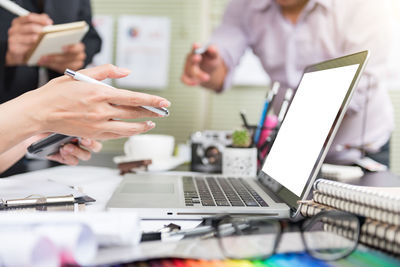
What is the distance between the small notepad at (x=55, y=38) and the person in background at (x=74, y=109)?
2.31 ft

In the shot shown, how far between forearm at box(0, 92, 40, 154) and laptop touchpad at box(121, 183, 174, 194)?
25cm

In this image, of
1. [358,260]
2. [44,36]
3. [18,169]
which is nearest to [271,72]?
[44,36]

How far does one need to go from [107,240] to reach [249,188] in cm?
46

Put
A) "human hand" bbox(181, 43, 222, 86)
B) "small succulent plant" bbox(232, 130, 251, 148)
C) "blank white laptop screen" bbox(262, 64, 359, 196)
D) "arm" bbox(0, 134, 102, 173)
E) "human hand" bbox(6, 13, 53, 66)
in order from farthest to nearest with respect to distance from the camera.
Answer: "human hand" bbox(181, 43, 222, 86)
"human hand" bbox(6, 13, 53, 66)
"small succulent plant" bbox(232, 130, 251, 148)
"arm" bbox(0, 134, 102, 173)
"blank white laptop screen" bbox(262, 64, 359, 196)

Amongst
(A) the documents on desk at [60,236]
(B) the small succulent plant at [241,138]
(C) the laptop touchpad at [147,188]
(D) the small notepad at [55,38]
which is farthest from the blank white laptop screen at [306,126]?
(D) the small notepad at [55,38]

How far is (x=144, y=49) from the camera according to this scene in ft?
8.73

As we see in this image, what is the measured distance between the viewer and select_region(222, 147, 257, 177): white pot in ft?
3.48

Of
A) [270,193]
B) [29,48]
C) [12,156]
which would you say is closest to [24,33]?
[29,48]

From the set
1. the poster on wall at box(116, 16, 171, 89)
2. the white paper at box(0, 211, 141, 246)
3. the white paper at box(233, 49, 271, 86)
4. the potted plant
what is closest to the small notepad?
the potted plant

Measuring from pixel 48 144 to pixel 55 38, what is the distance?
588 millimetres

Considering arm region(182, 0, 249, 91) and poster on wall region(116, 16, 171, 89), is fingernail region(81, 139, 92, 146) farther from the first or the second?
poster on wall region(116, 16, 171, 89)

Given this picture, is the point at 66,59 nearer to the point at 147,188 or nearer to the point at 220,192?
the point at 147,188

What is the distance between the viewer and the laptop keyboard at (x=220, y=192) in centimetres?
69

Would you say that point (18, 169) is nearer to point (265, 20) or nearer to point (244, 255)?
point (244, 255)
